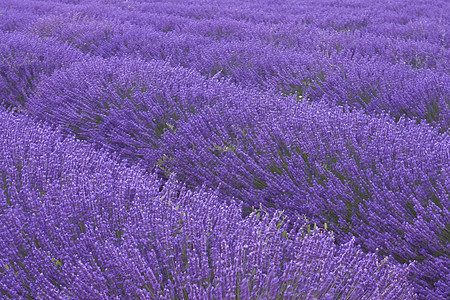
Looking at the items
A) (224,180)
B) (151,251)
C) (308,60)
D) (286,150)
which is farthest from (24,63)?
(151,251)

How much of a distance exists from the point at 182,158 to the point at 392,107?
67.2 inches

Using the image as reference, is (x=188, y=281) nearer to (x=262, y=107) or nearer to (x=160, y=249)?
(x=160, y=249)

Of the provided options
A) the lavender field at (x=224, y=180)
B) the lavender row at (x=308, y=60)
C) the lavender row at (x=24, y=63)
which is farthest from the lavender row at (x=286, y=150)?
the lavender row at (x=308, y=60)

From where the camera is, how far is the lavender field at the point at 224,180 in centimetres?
131

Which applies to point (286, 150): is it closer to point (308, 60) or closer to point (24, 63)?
point (308, 60)

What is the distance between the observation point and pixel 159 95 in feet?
9.60

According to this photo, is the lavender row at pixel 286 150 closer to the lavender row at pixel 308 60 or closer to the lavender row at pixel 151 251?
the lavender row at pixel 151 251

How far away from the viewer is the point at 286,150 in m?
2.27

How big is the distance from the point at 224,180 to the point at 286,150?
1.30 ft

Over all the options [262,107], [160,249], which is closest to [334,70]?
[262,107]

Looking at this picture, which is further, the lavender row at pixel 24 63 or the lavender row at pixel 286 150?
the lavender row at pixel 24 63

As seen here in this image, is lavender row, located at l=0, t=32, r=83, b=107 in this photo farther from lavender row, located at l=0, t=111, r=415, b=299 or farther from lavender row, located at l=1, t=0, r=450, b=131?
lavender row, located at l=0, t=111, r=415, b=299

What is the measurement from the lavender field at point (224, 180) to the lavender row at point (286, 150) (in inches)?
0.5

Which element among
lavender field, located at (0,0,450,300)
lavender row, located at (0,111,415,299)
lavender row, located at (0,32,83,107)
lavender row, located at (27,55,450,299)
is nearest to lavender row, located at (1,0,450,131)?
lavender field, located at (0,0,450,300)
